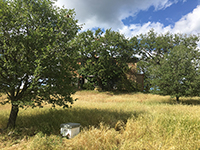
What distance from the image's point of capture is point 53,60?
6258 mm

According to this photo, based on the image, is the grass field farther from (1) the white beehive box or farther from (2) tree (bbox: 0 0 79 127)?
(2) tree (bbox: 0 0 79 127)

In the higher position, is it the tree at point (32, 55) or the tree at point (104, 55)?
the tree at point (104, 55)

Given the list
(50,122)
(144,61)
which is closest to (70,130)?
(50,122)

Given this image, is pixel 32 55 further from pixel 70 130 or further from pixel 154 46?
pixel 154 46

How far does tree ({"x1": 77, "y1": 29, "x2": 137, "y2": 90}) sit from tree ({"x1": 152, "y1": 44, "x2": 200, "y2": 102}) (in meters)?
10.9

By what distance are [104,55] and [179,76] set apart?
1416 centimetres

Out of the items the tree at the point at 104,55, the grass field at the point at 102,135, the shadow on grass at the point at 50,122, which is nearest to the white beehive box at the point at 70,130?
the grass field at the point at 102,135

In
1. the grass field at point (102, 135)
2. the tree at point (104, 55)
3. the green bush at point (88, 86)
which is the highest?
the tree at point (104, 55)

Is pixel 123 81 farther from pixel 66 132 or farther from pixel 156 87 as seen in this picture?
pixel 66 132

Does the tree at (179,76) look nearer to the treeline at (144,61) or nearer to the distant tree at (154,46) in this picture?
the treeline at (144,61)

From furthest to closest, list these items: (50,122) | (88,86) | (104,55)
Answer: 1. (88,86)
2. (104,55)
3. (50,122)

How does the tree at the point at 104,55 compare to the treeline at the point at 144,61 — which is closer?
the treeline at the point at 144,61

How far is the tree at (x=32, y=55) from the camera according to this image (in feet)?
19.3

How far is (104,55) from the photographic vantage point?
2600 cm
